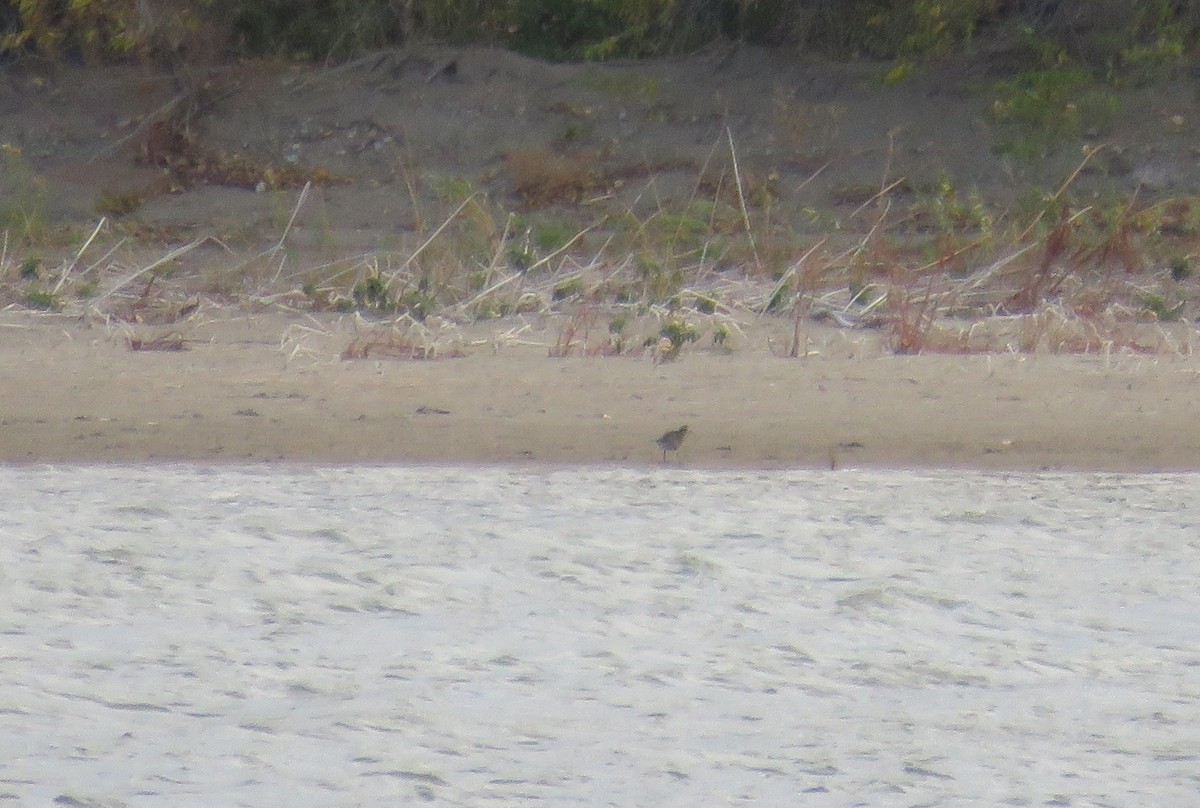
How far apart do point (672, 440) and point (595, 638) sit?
7.35 feet

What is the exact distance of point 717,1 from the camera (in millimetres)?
15539

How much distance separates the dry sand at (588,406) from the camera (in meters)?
6.66

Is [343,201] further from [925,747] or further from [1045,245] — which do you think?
[925,747]

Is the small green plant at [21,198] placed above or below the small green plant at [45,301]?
above

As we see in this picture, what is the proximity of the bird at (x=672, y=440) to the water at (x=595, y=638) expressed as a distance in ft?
1.43

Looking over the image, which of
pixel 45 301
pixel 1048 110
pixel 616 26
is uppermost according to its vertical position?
pixel 616 26

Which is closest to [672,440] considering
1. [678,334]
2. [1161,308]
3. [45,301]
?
[678,334]

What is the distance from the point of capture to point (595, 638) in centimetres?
454

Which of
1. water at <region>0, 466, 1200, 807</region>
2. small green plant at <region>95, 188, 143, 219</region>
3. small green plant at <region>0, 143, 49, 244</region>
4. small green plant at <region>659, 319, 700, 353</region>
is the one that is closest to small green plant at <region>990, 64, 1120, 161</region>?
small green plant at <region>659, 319, 700, 353</region>

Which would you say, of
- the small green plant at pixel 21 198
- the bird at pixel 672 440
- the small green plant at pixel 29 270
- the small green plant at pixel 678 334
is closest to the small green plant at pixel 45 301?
the small green plant at pixel 29 270

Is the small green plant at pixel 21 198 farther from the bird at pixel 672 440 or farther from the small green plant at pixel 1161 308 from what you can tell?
the small green plant at pixel 1161 308

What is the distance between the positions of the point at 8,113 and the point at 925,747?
Result: 13.5m

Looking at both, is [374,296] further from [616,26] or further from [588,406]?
[616,26]

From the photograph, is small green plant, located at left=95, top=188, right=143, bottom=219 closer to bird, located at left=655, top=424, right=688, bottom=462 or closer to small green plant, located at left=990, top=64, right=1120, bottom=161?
small green plant, located at left=990, top=64, right=1120, bottom=161
